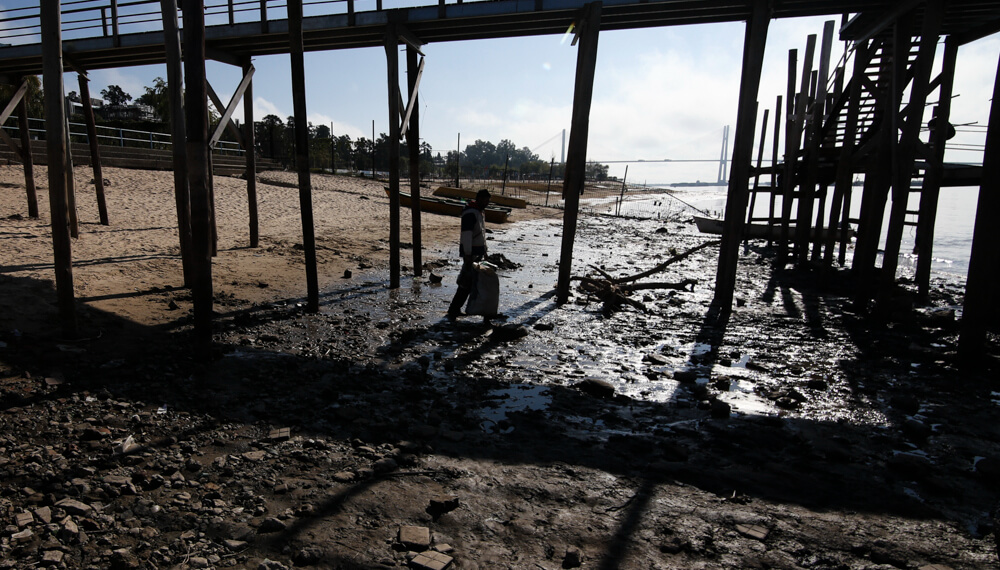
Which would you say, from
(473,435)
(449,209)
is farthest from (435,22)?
(449,209)

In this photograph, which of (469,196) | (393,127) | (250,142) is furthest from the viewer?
(469,196)

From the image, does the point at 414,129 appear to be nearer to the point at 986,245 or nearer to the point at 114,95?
the point at 986,245

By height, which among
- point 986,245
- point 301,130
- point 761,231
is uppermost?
point 301,130

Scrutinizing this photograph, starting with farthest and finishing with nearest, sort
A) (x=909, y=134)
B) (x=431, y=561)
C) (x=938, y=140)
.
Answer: (x=938, y=140), (x=909, y=134), (x=431, y=561)

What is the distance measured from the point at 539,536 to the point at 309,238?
18.2ft

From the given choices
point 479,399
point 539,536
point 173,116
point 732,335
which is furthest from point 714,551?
point 173,116

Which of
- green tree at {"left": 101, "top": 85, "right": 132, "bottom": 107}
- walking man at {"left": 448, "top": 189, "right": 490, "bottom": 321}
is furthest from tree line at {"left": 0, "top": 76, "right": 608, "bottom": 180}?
walking man at {"left": 448, "top": 189, "right": 490, "bottom": 321}

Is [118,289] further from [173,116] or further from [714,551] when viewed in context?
[714,551]

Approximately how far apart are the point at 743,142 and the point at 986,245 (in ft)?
10.5

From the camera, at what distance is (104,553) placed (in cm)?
252

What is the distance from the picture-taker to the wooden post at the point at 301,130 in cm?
676

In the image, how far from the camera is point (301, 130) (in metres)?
7.06

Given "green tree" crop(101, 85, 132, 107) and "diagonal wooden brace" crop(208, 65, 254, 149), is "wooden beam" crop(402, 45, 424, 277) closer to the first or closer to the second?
"diagonal wooden brace" crop(208, 65, 254, 149)

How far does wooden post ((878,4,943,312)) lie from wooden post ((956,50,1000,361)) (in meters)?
1.39
